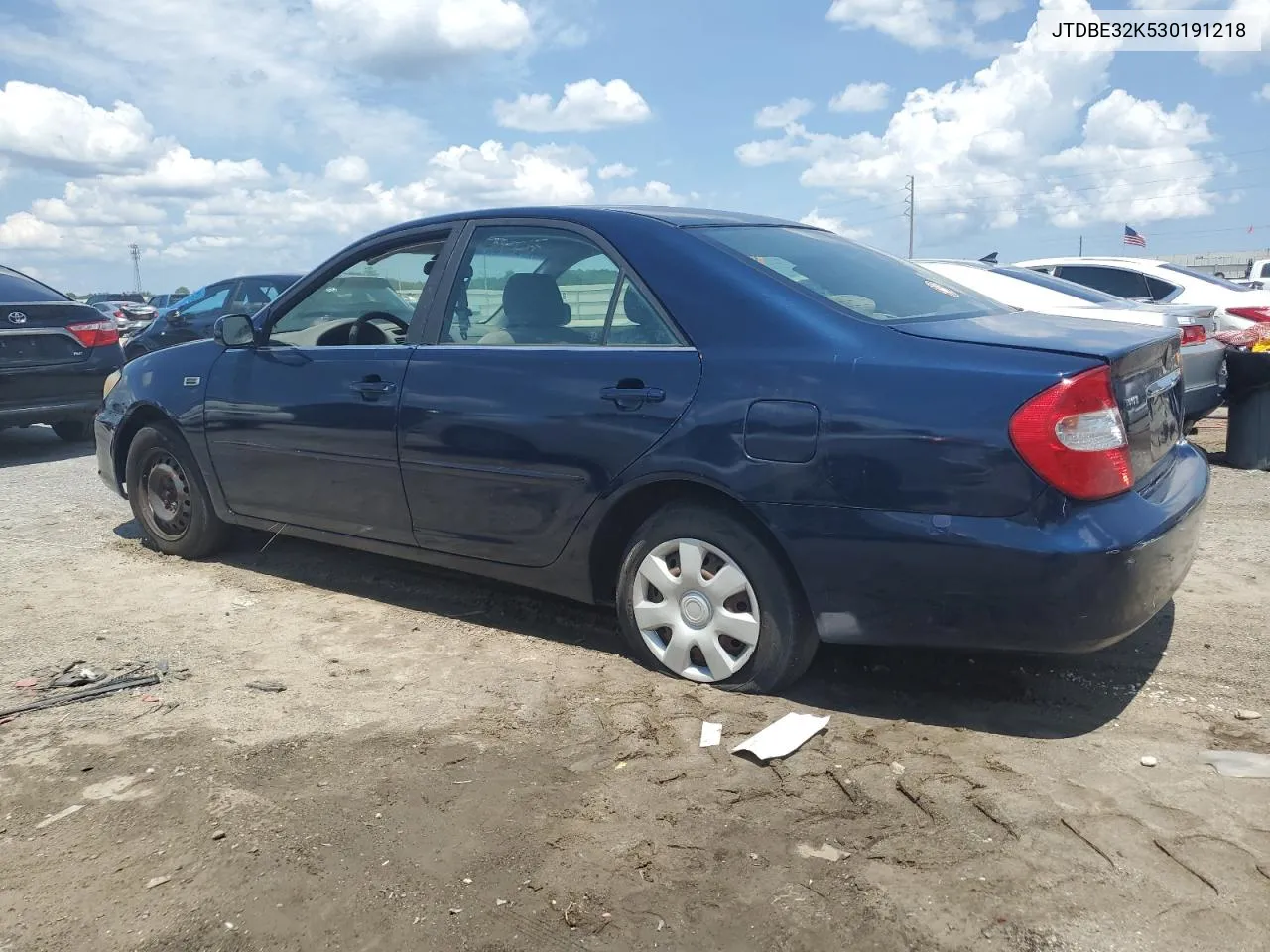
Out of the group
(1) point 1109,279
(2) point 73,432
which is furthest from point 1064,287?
(2) point 73,432

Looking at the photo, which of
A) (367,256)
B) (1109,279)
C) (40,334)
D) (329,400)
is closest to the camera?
(329,400)

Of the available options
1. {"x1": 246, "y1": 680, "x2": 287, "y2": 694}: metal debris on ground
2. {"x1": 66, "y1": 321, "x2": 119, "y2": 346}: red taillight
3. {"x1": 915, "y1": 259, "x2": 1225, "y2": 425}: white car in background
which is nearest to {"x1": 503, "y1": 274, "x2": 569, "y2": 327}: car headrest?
{"x1": 246, "y1": 680, "x2": 287, "y2": 694}: metal debris on ground

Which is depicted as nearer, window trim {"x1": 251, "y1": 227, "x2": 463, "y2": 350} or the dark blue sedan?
the dark blue sedan

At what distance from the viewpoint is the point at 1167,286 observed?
10266 millimetres

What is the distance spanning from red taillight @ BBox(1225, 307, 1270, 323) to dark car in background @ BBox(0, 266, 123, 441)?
33.4 feet

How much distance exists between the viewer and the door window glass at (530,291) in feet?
12.8

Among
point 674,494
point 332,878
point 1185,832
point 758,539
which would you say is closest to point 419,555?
point 674,494

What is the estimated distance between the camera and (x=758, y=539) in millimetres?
3424

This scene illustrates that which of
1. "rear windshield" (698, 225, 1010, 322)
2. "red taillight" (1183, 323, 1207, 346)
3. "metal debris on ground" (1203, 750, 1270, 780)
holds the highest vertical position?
"rear windshield" (698, 225, 1010, 322)

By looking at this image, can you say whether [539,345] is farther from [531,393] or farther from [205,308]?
[205,308]

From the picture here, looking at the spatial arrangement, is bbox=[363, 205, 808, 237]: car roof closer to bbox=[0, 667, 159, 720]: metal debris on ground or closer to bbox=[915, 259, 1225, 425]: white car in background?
bbox=[0, 667, 159, 720]: metal debris on ground

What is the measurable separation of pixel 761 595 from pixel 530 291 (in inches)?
60.6

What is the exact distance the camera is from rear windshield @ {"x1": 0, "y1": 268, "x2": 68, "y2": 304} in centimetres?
907

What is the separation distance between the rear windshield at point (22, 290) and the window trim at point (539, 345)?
649cm
